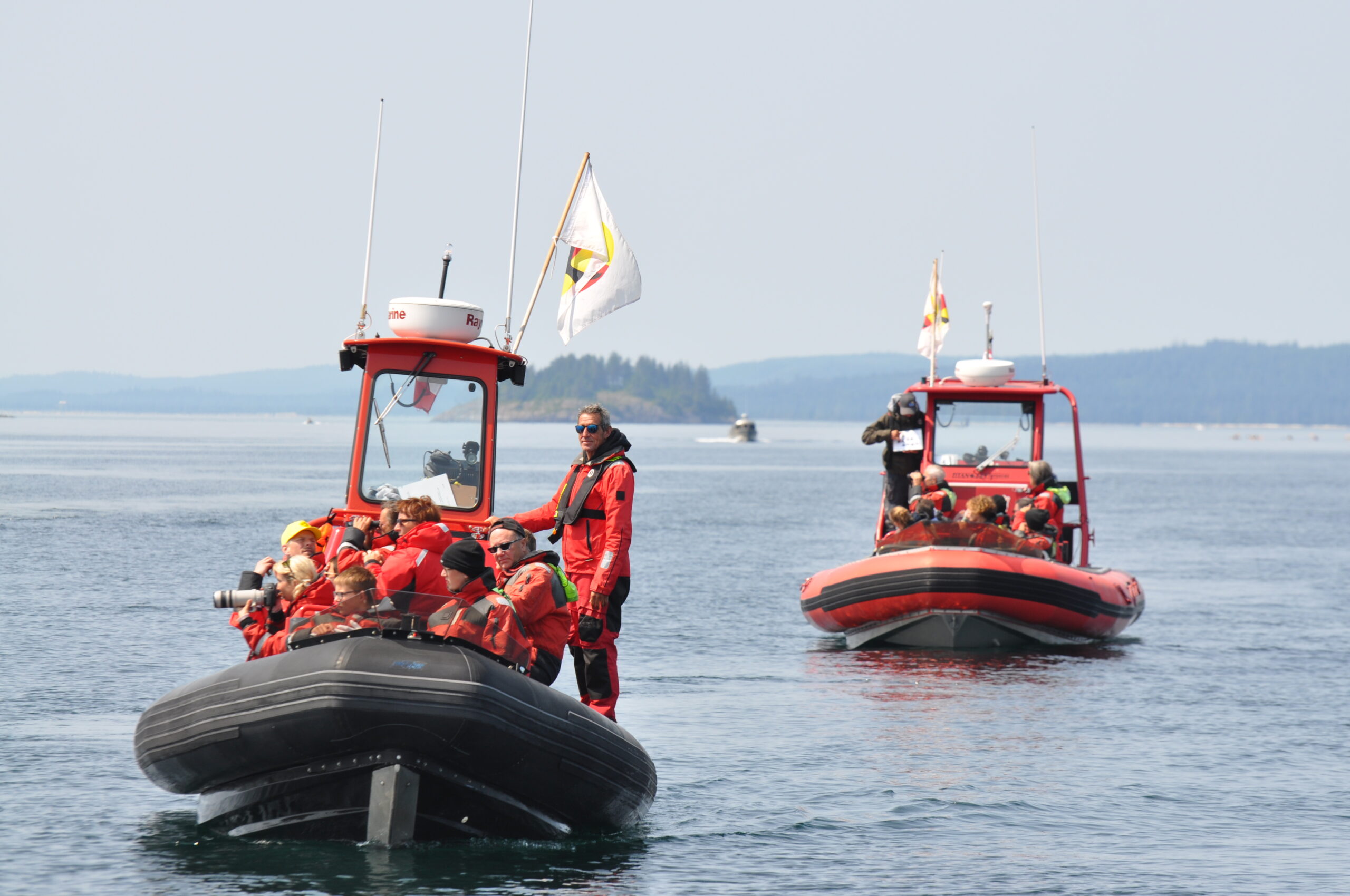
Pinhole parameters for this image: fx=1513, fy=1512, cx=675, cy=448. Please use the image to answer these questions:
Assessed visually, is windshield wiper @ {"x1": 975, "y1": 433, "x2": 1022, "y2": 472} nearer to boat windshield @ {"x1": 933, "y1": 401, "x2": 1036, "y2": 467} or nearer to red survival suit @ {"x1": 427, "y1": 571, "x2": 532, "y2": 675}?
boat windshield @ {"x1": 933, "y1": 401, "x2": 1036, "y2": 467}

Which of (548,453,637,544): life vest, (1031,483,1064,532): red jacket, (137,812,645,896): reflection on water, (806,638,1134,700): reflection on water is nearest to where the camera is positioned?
(137,812,645,896): reflection on water

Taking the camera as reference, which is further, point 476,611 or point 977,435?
point 977,435

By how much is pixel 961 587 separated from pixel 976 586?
0.49 ft

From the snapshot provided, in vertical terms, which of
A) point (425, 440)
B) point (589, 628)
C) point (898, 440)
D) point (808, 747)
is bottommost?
point (808, 747)

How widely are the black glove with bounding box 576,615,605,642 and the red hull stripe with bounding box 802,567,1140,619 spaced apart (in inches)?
291

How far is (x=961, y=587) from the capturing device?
15102 mm

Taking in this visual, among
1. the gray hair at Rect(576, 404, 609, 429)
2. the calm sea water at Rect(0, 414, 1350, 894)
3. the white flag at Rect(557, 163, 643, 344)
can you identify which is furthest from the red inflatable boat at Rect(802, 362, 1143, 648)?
the gray hair at Rect(576, 404, 609, 429)

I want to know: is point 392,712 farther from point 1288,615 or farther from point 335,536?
point 1288,615

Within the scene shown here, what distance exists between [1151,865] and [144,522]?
27953 mm

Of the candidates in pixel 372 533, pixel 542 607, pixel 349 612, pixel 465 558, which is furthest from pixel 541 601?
pixel 372 533

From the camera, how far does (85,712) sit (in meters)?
11.4

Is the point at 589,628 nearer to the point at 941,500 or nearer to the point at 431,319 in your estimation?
the point at 431,319

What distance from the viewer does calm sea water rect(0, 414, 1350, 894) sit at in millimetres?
7676

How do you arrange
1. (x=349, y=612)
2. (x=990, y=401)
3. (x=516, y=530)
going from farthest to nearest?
1. (x=990, y=401)
2. (x=516, y=530)
3. (x=349, y=612)
